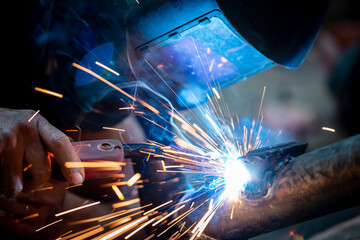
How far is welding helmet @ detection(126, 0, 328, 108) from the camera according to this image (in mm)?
1069

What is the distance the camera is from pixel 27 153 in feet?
3.33

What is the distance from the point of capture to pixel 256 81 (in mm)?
2949

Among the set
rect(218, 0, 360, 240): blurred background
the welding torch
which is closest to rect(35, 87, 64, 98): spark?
the welding torch

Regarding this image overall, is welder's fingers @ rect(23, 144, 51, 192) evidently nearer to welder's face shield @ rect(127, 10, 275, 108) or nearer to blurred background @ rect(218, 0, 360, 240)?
welder's face shield @ rect(127, 10, 275, 108)

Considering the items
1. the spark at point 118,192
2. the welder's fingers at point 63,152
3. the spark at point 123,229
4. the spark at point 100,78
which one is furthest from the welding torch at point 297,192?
the spark at point 100,78

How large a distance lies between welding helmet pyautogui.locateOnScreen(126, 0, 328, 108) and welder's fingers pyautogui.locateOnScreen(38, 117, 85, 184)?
1.93 feet

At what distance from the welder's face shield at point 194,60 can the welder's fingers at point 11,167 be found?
2.38 feet

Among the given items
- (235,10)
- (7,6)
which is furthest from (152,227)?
(7,6)

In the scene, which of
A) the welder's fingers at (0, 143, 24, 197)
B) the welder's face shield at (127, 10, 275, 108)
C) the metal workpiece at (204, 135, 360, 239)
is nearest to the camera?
the metal workpiece at (204, 135, 360, 239)

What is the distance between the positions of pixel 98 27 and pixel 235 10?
78 centimetres

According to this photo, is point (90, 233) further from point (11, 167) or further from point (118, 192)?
point (11, 167)

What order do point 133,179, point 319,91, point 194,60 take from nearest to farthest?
point 133,179 → point 194,60 → point 319,91

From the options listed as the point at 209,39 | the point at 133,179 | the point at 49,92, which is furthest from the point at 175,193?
the point at 49,92

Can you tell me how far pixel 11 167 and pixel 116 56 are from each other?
0.77m
